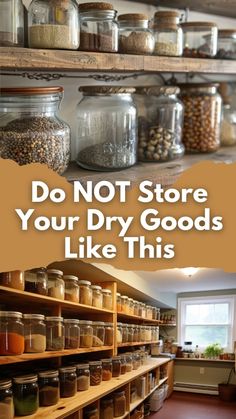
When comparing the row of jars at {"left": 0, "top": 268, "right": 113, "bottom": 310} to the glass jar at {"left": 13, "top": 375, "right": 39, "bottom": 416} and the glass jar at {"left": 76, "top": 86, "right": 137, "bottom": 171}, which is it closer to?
the glass jar at {"left": 13, "top": 375, "right": 39, "bottom": 416}

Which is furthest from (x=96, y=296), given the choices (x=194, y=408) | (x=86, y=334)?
(x=194, y=408)

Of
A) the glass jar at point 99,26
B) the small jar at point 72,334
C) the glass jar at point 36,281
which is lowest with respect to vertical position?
the small jar at point 72,334

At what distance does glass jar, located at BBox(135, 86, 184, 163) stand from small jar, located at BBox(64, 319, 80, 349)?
1.97 ft

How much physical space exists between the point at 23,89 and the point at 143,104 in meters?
0.39

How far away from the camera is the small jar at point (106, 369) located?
167 cm

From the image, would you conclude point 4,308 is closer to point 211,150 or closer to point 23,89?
point 211,150

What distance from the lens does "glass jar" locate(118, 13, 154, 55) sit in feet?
2.63

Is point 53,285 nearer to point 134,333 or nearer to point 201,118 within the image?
point 201,118

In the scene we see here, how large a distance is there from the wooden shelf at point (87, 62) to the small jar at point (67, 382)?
33.9 inches

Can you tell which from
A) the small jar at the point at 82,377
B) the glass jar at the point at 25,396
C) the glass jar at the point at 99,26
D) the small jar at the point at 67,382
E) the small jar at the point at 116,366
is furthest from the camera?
the small jar at the point at 116,366

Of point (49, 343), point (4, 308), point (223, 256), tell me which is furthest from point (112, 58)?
Result: point (4, 308)

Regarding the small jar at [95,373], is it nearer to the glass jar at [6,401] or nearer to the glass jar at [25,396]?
the glass jar at [25,396]

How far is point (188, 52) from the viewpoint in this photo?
102 cm

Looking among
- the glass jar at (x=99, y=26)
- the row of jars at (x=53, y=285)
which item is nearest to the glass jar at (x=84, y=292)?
the row of jars at (x=53, y=285)
